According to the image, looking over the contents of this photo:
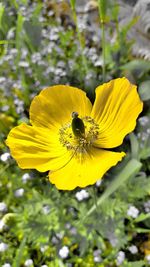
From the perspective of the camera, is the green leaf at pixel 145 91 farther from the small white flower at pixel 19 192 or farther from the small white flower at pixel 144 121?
the small white flower at pixel 19 192

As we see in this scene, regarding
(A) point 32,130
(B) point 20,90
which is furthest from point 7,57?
(A) point 32,130

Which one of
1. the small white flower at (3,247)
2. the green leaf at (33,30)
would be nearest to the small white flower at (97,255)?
the small white flower at (3,247)

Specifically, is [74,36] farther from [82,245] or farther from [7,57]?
[82,245]

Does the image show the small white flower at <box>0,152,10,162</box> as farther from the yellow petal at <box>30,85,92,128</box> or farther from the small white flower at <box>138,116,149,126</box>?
the small white flower at <box>138,116,149,126</box>

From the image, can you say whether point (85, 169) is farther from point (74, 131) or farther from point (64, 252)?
point (64, 252)

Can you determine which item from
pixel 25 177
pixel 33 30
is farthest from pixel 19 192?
pixel 33 30

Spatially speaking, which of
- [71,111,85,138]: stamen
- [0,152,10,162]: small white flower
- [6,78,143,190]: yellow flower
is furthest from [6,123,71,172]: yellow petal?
[0,152,10,162]: small white flower
